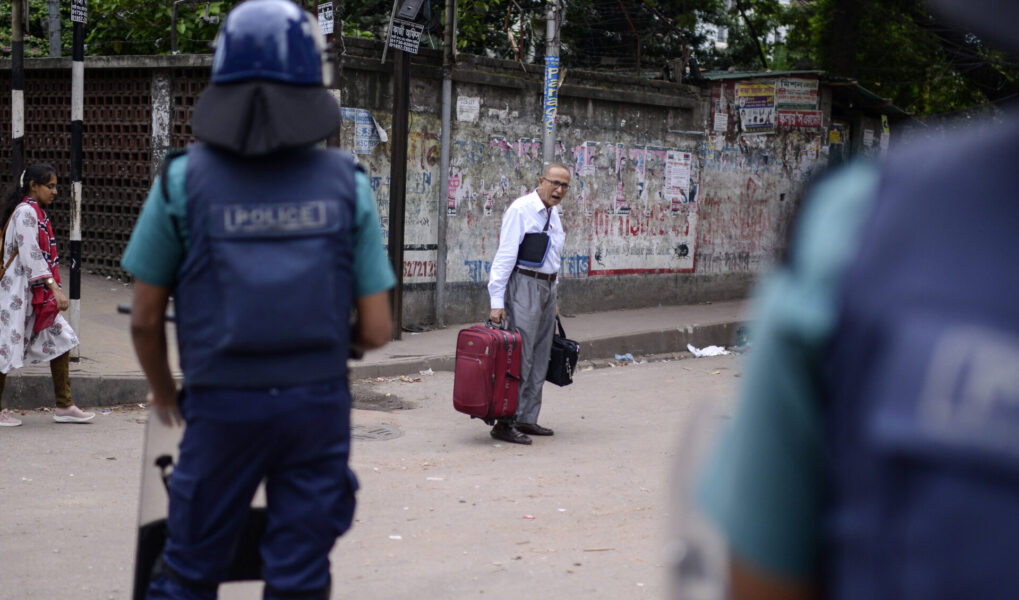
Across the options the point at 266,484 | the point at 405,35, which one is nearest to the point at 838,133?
the point at 405,35

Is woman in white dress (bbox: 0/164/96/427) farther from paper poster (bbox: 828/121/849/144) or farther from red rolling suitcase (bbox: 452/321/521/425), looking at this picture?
paper poster (bbox: 828/121/849/144)

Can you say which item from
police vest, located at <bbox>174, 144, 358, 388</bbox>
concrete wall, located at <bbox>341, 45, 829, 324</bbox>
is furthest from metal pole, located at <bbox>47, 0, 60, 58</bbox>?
police vest, located at <bbox>174, 144, 358, 388</bbox>

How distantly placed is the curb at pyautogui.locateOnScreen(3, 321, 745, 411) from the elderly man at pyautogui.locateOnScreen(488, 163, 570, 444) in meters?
1.29

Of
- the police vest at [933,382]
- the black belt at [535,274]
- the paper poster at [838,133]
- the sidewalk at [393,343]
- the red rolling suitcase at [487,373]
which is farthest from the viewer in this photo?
the paper poster at [838,133]

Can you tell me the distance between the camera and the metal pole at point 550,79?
12633mm

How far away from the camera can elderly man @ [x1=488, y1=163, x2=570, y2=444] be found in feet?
25.3

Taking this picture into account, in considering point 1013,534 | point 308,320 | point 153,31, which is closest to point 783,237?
point 1013,534

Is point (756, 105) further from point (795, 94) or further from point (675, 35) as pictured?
point (675, 35)

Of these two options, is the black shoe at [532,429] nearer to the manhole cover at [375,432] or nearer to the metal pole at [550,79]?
the manhole cover at [375,432]

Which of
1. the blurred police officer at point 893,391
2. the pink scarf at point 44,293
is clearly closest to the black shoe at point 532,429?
the pink scarf at point 44,293

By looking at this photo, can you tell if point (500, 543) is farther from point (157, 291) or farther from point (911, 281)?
point (911, 281)

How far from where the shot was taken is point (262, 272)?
106 inches

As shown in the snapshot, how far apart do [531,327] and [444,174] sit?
5.01 m

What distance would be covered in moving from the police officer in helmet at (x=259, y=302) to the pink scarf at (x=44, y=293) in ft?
17.6
